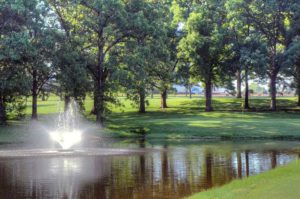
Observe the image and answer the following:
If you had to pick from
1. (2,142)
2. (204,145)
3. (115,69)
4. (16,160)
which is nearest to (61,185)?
(16,160)

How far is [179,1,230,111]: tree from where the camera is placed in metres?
60.8

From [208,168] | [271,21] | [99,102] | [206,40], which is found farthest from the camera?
[271,21]

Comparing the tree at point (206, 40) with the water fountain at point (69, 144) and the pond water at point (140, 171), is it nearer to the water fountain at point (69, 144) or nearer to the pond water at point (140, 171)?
the water fountain at point (69, 144)

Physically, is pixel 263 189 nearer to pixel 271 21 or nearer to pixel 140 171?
pixel 140 171

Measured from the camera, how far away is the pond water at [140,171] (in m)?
17.8

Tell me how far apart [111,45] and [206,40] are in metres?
16.1

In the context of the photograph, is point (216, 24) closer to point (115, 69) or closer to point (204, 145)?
point (115, 69)

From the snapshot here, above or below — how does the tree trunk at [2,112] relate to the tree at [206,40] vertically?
below

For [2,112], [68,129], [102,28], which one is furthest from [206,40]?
[2,112]

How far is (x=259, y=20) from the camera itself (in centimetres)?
6344

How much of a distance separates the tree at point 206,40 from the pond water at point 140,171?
94.6 feet

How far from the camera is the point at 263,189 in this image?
52.3 ft

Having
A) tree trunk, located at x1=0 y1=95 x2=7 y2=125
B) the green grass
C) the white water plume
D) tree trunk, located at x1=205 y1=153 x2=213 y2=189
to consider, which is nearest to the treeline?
tree trunk, located at x1=0 y1=95 x2=7 y2=125

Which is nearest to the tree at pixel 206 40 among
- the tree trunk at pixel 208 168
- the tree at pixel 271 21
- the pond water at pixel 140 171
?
the tree at pixel 271 21
